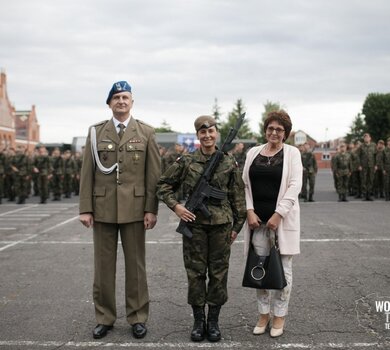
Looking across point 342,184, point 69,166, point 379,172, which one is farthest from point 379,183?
point 69,166

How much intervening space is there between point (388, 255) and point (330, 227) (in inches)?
114

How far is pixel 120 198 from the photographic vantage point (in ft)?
13.5

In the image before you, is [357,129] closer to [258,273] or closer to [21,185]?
[21,185]

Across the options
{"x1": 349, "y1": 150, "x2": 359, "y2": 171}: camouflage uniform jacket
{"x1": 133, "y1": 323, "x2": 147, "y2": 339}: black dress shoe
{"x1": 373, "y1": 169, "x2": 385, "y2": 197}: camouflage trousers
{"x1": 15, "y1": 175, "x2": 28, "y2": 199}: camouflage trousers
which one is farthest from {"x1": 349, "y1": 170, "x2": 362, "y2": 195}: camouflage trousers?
{"x1": 133, "y1": 323, "x2": 147, "y2": 339}: black dress shoe

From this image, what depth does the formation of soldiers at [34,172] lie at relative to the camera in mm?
17406

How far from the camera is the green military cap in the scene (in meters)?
3.96

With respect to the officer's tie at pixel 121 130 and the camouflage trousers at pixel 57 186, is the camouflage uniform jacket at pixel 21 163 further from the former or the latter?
the officer's tie at pixel 121 130

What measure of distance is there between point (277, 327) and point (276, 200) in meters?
1.13

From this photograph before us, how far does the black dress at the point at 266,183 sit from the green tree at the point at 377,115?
56.9 metres

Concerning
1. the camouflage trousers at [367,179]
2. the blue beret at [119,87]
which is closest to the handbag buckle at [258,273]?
the blue beret at [119,87]

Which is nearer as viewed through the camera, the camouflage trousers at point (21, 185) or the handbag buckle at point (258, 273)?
the handbag buckle at point (258, 273)

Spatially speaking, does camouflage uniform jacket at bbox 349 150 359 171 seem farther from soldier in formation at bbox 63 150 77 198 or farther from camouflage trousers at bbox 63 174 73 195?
camouflage trousers at bbox 63 174 73 195

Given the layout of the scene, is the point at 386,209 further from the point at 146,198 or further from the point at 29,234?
the point at 146,198

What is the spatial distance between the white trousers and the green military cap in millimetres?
1037
